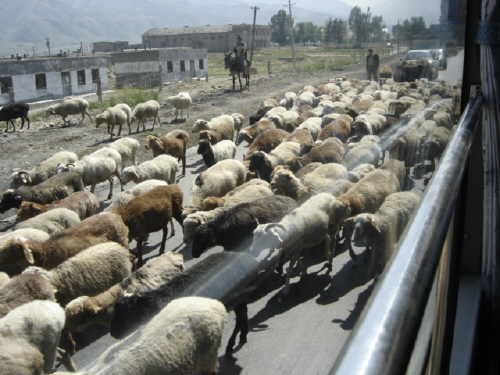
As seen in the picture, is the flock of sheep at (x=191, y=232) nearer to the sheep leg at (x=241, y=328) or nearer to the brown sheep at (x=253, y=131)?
the sheep leg at (x=241, y=328)

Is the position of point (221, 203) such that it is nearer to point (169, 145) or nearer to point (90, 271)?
point (90, 271)

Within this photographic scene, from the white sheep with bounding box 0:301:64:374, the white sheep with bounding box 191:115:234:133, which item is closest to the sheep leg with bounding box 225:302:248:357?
the white sheep with bounding box 0:301:64:374

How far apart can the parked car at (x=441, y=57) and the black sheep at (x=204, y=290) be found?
1.25 m

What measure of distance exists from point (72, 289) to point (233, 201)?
2194 mm

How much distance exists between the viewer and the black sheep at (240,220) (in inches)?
140

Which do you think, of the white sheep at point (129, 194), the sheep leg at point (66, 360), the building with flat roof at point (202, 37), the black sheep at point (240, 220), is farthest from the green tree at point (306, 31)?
the building with flat roof at point (202, 37)

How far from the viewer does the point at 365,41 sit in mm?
3998

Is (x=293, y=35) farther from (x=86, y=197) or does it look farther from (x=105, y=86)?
(x=105, y=86)

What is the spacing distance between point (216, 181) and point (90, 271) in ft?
9.69

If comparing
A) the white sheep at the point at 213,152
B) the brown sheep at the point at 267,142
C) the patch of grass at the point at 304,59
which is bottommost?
the white sheep at the point at 213,152

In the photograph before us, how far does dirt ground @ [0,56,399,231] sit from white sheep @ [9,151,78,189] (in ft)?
1.55

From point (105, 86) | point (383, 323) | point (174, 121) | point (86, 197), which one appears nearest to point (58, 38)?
point (105, 86)

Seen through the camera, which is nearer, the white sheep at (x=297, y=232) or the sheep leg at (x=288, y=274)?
the sheep leg at (x=288, y=274)

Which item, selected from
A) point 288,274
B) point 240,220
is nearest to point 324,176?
point 240,220
